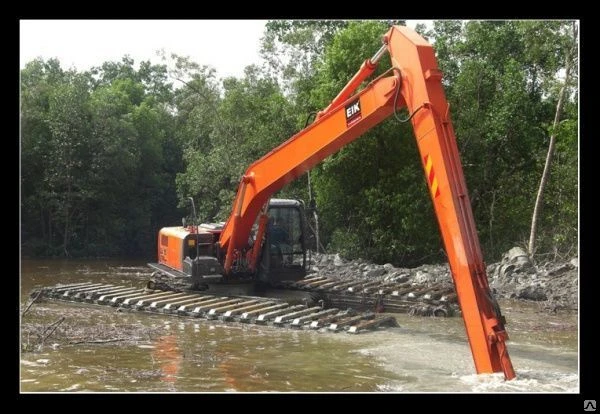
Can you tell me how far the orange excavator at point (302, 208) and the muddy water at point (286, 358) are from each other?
0.92 meters

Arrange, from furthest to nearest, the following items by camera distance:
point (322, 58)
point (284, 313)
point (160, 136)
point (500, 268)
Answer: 1. point (160, 136)
2. point (322, 58)
3. point (500, 268)
4. point (284, 313)

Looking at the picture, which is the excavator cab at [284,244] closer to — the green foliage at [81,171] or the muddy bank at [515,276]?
the muddy bank at [515,276]

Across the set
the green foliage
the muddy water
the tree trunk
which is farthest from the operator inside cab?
the green foliage

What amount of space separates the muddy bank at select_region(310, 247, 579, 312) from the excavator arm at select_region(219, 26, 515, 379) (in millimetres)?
5151

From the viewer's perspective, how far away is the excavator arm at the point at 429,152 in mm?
7913

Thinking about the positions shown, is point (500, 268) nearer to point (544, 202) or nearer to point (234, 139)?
point (544, 202)

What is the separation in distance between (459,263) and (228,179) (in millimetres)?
23571

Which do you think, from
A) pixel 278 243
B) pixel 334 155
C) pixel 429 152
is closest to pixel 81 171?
pixel 334 155

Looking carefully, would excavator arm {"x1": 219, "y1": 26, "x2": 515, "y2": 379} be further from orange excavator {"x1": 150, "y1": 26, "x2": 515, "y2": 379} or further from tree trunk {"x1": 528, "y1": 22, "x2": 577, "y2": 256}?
tree trunk {"x1": 528, "y1": 22, "x2": 577, "y2": 256}

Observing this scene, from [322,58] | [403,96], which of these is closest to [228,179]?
[322,58]

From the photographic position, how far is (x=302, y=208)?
1506cm

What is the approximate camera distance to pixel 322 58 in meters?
28.8

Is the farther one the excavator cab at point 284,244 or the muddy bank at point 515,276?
the muddy bank at point 515,276

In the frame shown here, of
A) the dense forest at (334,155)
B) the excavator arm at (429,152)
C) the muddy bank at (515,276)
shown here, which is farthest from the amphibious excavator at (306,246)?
the dense forest at (334,155)
